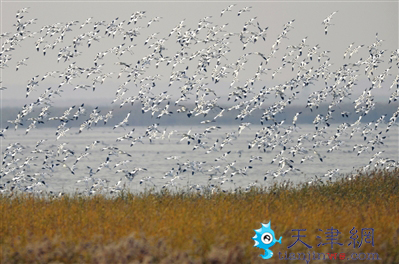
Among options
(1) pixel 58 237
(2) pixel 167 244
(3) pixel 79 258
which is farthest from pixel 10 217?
(2) pixel 167 244

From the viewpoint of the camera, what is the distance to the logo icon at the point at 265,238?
9880 millimetres

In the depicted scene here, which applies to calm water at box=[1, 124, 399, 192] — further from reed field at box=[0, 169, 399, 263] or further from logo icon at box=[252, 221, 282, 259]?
logo icon at box=[252, 221, 282, 259]

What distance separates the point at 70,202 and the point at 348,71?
1447 centimetres

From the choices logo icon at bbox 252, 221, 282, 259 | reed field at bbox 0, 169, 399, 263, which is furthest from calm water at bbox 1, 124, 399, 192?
logo icon at bbox 252, 221, 282, 259

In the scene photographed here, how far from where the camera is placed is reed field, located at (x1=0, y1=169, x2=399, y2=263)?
9.22 metres

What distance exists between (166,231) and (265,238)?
1.94m

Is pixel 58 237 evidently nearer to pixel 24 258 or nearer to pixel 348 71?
pixel 24 258

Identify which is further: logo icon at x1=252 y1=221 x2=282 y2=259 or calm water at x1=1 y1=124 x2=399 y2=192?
calm water at x1=1 y1=124 x2=399 y2=192

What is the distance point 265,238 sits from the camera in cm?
1016

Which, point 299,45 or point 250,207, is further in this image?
point 299,45

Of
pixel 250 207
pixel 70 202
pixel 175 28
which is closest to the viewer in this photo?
pixel 250 207

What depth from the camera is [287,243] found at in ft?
32.7

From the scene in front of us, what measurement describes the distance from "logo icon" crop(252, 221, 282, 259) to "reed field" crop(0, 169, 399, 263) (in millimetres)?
123

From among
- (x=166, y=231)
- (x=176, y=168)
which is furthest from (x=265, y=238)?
(x=176, y=168)
